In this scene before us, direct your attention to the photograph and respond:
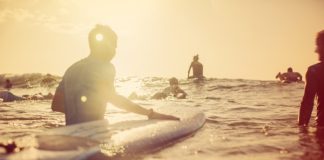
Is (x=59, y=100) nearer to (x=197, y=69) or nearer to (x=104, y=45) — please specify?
(x=104, y=45)

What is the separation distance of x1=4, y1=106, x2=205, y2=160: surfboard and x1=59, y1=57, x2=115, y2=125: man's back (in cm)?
23

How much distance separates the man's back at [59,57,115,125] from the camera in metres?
5.15

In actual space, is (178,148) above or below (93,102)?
below

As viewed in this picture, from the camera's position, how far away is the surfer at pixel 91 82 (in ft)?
16.9

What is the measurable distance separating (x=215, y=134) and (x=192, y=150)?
1.48 meters

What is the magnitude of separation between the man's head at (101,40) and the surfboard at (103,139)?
0.95 meters

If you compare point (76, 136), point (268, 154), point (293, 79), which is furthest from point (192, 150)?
point (293, 79)

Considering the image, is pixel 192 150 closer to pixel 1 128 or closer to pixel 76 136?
pixel 76 136

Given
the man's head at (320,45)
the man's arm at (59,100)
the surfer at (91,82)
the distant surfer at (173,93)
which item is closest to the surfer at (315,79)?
the man's head at (320,45)

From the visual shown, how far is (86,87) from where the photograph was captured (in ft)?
16.9

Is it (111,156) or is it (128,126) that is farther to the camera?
(128,126)

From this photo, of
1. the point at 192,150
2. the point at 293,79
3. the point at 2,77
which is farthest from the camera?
the point at 2,77

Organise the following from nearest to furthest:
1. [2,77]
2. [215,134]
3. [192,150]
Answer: [192,150] < [215,134] < [2,77]

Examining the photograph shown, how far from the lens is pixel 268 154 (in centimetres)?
459
